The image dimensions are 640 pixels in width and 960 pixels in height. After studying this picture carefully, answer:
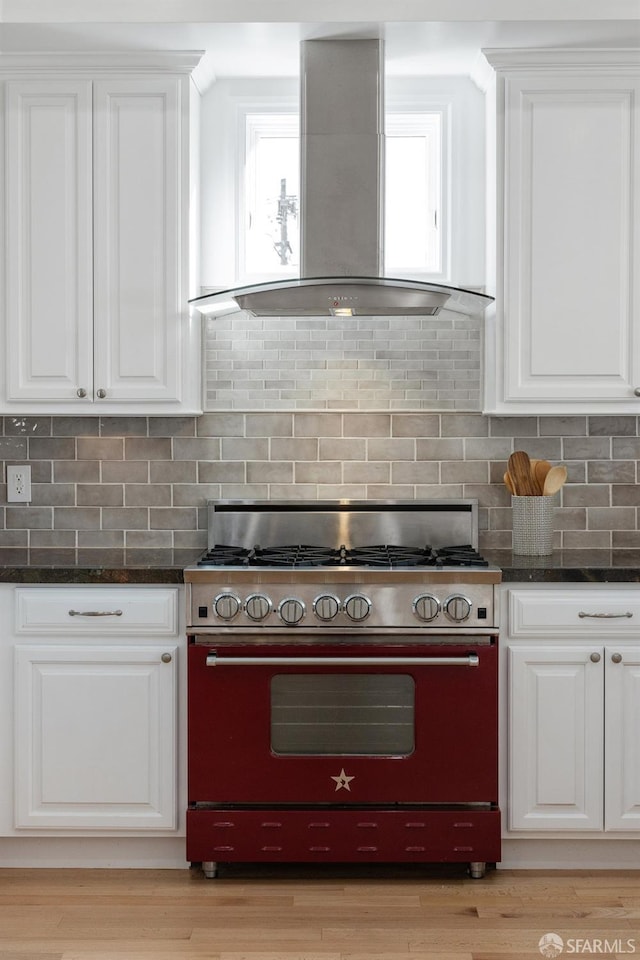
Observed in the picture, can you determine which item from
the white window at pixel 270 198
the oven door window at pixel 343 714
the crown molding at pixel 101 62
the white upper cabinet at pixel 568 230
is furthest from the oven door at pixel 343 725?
the crown molding at pixel 101 62

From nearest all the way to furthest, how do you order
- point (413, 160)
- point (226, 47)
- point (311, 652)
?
point (311, 652) → point (226, 47) → point (413, 160)

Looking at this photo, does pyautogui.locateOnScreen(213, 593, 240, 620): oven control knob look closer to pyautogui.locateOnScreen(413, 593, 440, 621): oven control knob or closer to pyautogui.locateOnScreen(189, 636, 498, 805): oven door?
pyautogui.locateOnScreen(189, 636, 498, 805): oven door

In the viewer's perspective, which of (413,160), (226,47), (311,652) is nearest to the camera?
(311,652)

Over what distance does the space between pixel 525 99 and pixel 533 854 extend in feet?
7.96

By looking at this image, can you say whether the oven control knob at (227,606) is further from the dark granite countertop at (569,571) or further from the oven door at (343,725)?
the dark granite countertop at (569,571)

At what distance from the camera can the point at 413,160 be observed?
10.9 ft

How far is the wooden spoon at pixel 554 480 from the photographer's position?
3.16m

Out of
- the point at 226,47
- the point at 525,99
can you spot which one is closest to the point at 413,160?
the point at 525,99

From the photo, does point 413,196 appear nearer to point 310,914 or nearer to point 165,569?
point 165,569

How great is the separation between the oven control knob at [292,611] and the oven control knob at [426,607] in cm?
34

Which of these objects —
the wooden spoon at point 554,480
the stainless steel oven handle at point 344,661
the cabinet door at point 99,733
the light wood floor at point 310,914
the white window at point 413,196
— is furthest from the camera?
the white window at point 413,196

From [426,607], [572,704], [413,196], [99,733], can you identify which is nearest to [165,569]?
[99,733]

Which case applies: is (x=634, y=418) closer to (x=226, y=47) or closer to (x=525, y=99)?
(x=525, y=99)

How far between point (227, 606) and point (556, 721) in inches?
41.6
